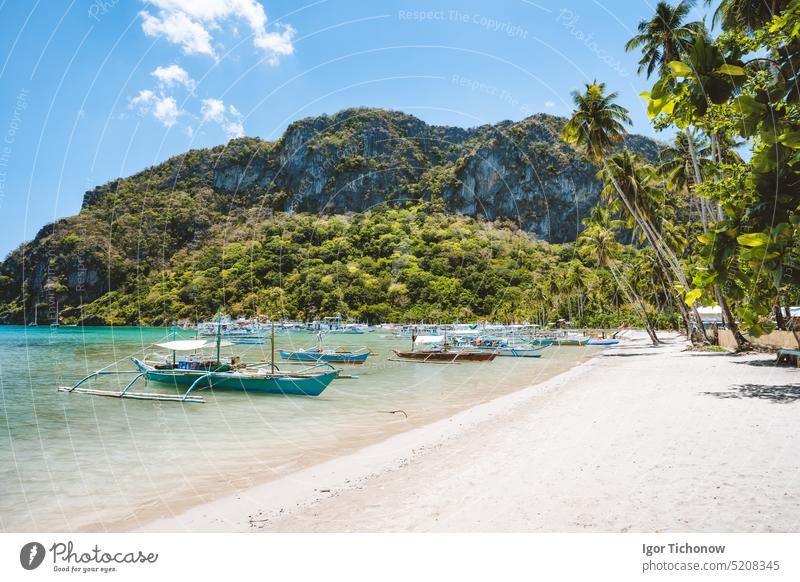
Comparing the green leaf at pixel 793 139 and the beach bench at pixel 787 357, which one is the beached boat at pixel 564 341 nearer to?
the beach bench at pixel 787 357

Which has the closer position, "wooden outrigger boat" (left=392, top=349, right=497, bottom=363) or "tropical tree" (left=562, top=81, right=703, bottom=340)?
"tropical tree" (left=562, top=81, right=703, bottom=340)

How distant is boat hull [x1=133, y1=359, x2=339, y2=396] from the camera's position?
64.5 ft

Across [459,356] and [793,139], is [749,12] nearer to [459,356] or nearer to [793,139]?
[793,139]

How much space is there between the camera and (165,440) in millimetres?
12656

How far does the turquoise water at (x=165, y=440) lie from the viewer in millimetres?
7953

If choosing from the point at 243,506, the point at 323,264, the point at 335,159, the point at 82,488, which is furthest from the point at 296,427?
the point at 335,159

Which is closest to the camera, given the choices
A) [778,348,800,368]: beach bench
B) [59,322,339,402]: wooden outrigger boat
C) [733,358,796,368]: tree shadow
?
[778,348,800,368]: beach bench

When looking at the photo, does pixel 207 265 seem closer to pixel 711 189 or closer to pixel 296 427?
pixel 296 427

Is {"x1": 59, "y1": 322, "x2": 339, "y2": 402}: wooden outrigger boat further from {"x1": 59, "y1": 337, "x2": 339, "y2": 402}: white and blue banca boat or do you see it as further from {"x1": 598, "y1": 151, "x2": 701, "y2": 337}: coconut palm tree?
{"x1": 598, "y1": 151, "x2": 701, "y2": 337}: coconut palm tree

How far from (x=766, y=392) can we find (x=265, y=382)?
18244 millimetres

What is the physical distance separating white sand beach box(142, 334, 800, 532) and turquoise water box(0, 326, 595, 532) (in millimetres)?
1145

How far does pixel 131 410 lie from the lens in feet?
56.7

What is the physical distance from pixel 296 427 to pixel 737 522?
11899 mm

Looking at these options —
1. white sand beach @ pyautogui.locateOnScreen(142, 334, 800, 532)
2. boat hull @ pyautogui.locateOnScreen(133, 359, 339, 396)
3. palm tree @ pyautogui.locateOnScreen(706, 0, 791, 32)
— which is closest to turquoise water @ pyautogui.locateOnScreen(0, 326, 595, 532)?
boat hull @ pyautogui.locateOnScreen(133, 359, 339, 396)
